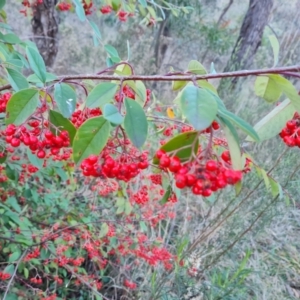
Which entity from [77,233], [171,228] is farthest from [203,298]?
[171,228]

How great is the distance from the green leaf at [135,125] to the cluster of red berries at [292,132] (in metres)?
0.23

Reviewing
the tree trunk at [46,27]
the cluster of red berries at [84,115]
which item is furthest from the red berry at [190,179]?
the tree trunk at [46,27]

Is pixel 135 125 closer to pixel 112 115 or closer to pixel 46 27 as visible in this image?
pixel 112 115

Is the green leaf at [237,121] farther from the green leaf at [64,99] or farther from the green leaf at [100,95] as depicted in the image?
the green leaf at [64,99]

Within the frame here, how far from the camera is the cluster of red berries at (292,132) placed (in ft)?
1.96

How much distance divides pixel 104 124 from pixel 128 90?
0.27m

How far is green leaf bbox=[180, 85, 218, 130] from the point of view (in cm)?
42

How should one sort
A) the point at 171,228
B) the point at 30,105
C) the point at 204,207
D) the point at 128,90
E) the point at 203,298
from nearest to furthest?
the point at 30,105 < the point at 128,90 < the point at 203,298 < the point at 171,228 < the point at 204,207

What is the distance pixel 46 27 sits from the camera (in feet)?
8.30

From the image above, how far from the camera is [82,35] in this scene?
5949 mm

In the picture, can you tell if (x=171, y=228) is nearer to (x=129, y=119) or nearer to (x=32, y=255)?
(x=32, y=255)

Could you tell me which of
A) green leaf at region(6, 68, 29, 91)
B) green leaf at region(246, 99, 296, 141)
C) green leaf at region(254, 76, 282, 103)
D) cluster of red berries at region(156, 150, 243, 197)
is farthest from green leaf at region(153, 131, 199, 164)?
green leaf at region(6, 68, 29, 91)

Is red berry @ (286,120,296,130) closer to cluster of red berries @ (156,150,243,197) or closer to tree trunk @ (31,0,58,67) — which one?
cluster of red berries @ (156,150,243,197)

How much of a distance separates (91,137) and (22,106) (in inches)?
5.8
